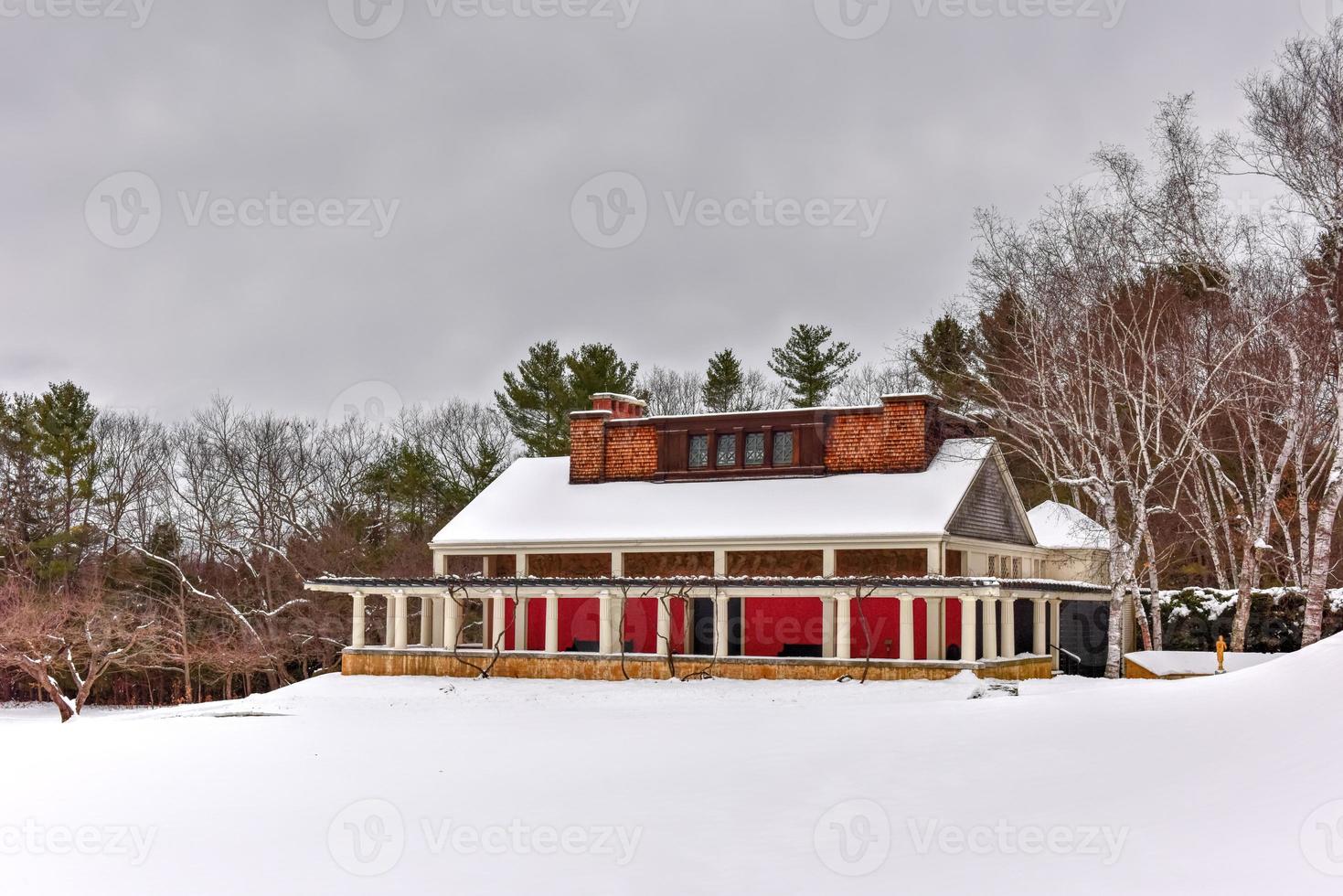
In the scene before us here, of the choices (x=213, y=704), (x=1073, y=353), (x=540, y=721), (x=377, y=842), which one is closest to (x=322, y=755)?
(x=540, y=721)

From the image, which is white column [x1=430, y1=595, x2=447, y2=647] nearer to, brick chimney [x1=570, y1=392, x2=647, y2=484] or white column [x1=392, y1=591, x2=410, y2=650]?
white column [x1=392, y1=591, x2=410, y2=650]

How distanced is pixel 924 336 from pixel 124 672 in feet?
122

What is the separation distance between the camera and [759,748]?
1869 centimetres

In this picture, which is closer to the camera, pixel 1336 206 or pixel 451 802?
pixel 451 802

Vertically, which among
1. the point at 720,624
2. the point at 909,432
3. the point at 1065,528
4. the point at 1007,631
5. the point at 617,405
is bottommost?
the point at 1007,631

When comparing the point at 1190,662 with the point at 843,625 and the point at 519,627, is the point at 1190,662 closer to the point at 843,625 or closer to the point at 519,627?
the point at 843,625

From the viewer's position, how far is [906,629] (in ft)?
93.6

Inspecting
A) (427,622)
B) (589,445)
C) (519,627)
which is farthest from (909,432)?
(427,622)

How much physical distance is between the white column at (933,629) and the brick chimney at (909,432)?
13.1 ft

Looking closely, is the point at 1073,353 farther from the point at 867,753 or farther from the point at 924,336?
the point at 924,336

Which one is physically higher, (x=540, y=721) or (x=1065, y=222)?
(x=1065, y=222)

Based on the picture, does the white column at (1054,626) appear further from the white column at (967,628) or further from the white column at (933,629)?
the white column at (967,628)

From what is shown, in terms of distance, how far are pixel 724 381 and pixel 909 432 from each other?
94.8ft

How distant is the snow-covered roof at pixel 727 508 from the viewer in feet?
102
